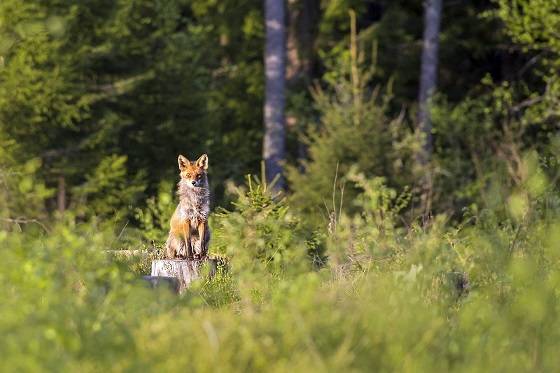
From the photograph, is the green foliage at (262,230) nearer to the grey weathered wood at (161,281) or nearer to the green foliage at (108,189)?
the grey weathered wood at (161,281)

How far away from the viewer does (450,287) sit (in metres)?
10.1

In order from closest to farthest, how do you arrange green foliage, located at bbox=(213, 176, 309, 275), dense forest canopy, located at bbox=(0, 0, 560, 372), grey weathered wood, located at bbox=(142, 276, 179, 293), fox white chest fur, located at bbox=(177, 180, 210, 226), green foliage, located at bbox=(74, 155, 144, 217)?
dense forest canopy, located at bbox=(0, 0, 560, 372) < grey weathered wood, located at bbox=(142, 276, 179, 293) < green foliage, located at bbox=(213, 176, 309, 275) < fox white chest fur, located at bbox=(177, 180, 210, 226) < green foliage, located at bbox=(74, 155, 144, 217)

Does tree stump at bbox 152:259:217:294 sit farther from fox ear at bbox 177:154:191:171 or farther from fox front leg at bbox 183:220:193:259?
fox ear at bbox 177:154:191:171

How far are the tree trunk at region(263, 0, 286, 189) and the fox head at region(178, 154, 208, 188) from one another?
47.1ft

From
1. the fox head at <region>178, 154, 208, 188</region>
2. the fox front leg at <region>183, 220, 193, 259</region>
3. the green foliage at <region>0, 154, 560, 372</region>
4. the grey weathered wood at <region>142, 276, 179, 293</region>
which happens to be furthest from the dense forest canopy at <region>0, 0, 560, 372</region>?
the fox head at <region>178, 154, 208, 188</region>

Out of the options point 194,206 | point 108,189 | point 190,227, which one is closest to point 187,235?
point 190,227

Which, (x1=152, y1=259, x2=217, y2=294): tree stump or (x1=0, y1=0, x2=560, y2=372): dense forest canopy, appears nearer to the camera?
(x1=0, y1=0, x2=560, y2=372): dense forest canopy

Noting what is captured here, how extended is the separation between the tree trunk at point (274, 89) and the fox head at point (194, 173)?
14361 mm

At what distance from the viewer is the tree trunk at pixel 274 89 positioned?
27.3 meters

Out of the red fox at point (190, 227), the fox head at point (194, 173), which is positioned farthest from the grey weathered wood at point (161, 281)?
the fox head at point (194, 173)

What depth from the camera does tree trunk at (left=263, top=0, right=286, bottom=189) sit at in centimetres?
2733

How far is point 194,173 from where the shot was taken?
1267 cm

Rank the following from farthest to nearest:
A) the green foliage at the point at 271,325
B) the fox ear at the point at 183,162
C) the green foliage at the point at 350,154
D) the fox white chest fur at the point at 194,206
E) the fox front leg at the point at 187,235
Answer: the green foliage at the point at 350,154, the fox ear at the point at 183,162, the fox white chest fur at the point at 194,206, the fox front leg at the point at 187,235, the green foliage at the point at 271,325

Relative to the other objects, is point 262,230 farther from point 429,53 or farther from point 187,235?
point 429,53
